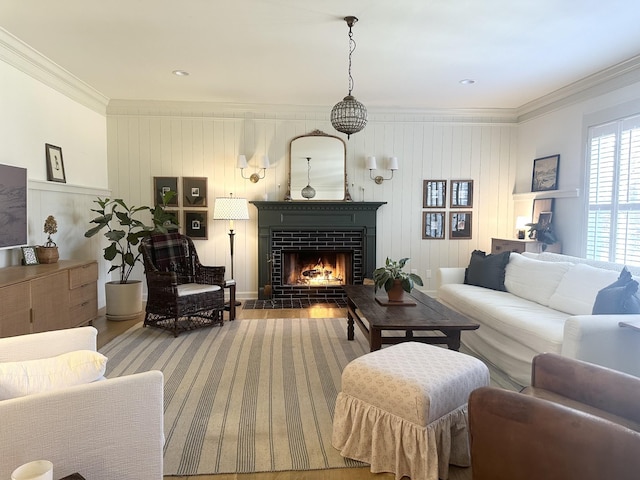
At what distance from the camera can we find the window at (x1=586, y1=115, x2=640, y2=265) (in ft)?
11.8

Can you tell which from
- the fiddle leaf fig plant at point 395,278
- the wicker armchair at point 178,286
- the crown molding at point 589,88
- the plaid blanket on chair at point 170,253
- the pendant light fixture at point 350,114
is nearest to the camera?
the fiddle leaf fig plant at point 395,278

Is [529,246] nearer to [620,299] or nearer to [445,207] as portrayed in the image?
[445,207]

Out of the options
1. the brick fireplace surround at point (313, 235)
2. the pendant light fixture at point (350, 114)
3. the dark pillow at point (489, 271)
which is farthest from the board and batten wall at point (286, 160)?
the pendant light fixture at point (350, 114)

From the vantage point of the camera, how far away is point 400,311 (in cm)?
286

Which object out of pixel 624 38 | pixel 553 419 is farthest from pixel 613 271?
pixel 553 419

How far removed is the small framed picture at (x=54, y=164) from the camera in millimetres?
3877

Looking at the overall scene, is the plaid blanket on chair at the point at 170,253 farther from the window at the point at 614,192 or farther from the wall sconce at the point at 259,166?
the window at the point at 614,192

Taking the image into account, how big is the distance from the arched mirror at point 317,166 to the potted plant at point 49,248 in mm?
2721

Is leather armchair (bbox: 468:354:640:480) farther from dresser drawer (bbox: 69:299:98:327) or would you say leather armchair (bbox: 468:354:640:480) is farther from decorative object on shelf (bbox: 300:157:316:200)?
decorative object on shelf (bbox: 300:157:316:200)

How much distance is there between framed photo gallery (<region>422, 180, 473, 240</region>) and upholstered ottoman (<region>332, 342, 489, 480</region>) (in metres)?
3.75

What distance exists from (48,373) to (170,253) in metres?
3.06

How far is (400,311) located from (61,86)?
417cm

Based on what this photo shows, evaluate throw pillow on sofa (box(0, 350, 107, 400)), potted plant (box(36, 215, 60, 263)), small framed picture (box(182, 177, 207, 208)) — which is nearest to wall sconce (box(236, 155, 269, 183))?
small framed picture (box(182, 177, 207, 208))

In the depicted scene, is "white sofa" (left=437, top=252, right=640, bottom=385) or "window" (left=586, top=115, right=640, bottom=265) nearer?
"white sofa" (left=437, top=252, right=640, bottom=385)
